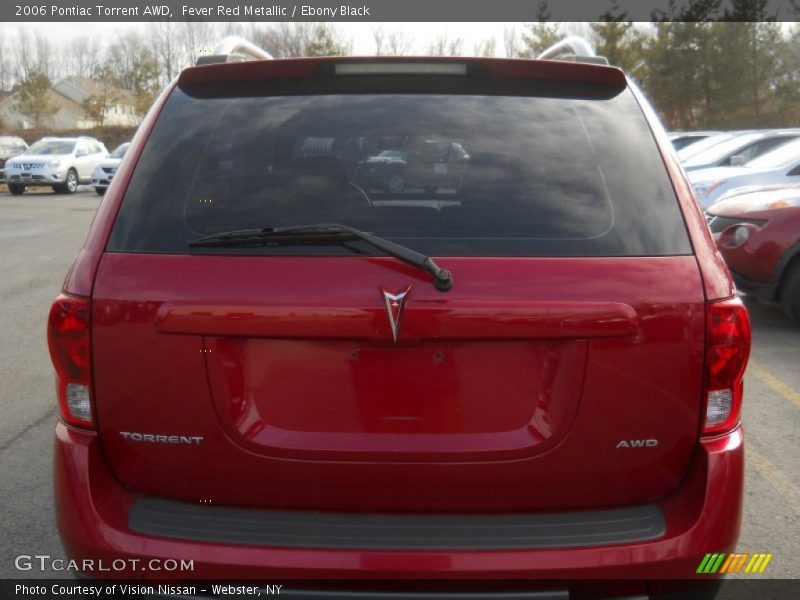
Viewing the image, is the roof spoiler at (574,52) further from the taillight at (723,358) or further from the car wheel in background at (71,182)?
the car wheel in background at (71,182)

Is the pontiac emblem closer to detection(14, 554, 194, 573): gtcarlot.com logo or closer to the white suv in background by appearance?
detection(14, 554, 194, 573): gtcarlot.com logo

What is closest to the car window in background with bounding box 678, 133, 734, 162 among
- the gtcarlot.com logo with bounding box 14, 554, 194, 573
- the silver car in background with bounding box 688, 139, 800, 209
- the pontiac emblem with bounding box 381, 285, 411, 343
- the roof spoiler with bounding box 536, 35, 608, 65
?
the silver car in background with bounding box 688, 139, 800, 209

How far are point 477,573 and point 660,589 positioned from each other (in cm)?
47

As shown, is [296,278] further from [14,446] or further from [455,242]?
[14,446]

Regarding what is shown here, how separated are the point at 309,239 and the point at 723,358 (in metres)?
1.09

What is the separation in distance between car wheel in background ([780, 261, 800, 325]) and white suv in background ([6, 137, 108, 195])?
25781 millimetres

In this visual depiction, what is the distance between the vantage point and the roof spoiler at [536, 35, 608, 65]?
2.98m

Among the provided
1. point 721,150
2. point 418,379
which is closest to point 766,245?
point 418,379

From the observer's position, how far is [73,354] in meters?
2.22

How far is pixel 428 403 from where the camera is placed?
210 centimetres

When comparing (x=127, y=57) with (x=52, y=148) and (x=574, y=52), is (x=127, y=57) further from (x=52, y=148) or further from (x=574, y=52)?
(x=574, y=52)

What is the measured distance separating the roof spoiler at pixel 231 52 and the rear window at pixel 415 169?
1.26ft

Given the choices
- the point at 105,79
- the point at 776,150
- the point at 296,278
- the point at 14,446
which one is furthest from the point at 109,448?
the point at 105,79

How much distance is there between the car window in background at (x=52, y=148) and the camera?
29344mm
